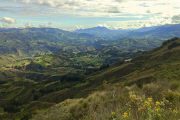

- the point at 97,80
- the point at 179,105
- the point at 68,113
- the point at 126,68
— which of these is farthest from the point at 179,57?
the point at 179,105

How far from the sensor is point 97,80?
186 meters

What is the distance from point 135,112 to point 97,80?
174394 millimetres

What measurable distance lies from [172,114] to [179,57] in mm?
176838

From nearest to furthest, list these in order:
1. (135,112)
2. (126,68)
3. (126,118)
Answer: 1. (126,118)
2. (135,112)
3. (126,68)

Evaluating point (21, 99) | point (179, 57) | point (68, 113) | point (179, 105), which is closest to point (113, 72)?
point (179, 57)

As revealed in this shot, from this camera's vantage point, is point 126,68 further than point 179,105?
Yes

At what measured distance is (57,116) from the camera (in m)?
25.9

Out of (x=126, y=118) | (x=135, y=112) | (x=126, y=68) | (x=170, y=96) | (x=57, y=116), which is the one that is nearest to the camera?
(x=126, y=118)

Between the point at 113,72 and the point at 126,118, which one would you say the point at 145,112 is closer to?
the point at 126,118

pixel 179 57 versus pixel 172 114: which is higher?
pixel 172 114

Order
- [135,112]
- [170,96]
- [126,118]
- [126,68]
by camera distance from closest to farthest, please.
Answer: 1. [126,118]
2. [135,112]
3. [170,96]
4. [126,68]

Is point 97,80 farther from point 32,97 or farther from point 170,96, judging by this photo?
point 170,96

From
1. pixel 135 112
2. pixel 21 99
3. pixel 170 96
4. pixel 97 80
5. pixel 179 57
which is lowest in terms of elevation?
pixel 21 99

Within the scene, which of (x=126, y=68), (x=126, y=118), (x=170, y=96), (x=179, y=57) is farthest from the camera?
(x=126, y=68)
